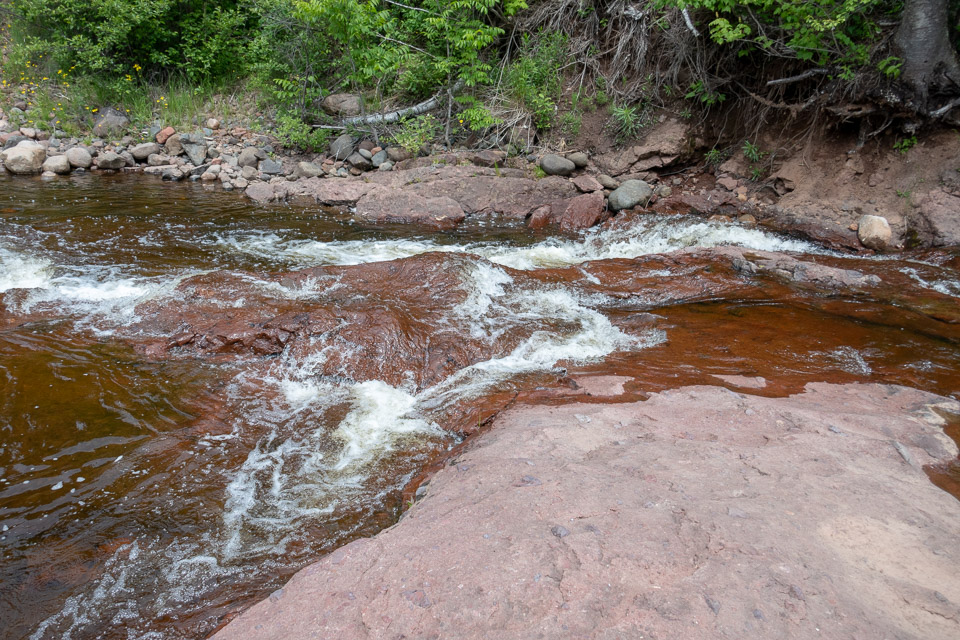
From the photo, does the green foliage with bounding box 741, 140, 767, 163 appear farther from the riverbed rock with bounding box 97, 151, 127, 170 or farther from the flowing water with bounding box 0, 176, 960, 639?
the riverbed rock with bounding box 97, 151, 127, 170

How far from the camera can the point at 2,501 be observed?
2.81m

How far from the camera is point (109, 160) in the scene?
10.3m

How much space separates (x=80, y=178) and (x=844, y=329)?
1163cm

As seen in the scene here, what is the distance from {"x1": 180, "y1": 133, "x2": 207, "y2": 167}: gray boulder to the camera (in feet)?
34.8

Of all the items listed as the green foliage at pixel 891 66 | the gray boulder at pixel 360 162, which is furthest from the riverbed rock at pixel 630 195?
the gray boulder at pixel 360 162

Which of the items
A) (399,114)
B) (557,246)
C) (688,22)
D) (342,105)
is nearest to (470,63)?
(399,114)

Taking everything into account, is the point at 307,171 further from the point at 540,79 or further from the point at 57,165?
the point at 540,79

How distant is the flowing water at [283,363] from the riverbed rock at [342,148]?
367 cm

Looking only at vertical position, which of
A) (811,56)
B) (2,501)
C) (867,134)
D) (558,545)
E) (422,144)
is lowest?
(2,501)

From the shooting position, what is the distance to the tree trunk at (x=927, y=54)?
635 cm

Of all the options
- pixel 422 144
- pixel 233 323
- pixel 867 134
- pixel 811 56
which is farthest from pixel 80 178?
pixel 867 134

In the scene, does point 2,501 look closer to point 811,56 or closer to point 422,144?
point 422,144

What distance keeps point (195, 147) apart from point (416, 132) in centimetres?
455

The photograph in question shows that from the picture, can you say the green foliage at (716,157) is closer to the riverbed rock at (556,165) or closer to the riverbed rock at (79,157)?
the riverbed rock at (556,165)
